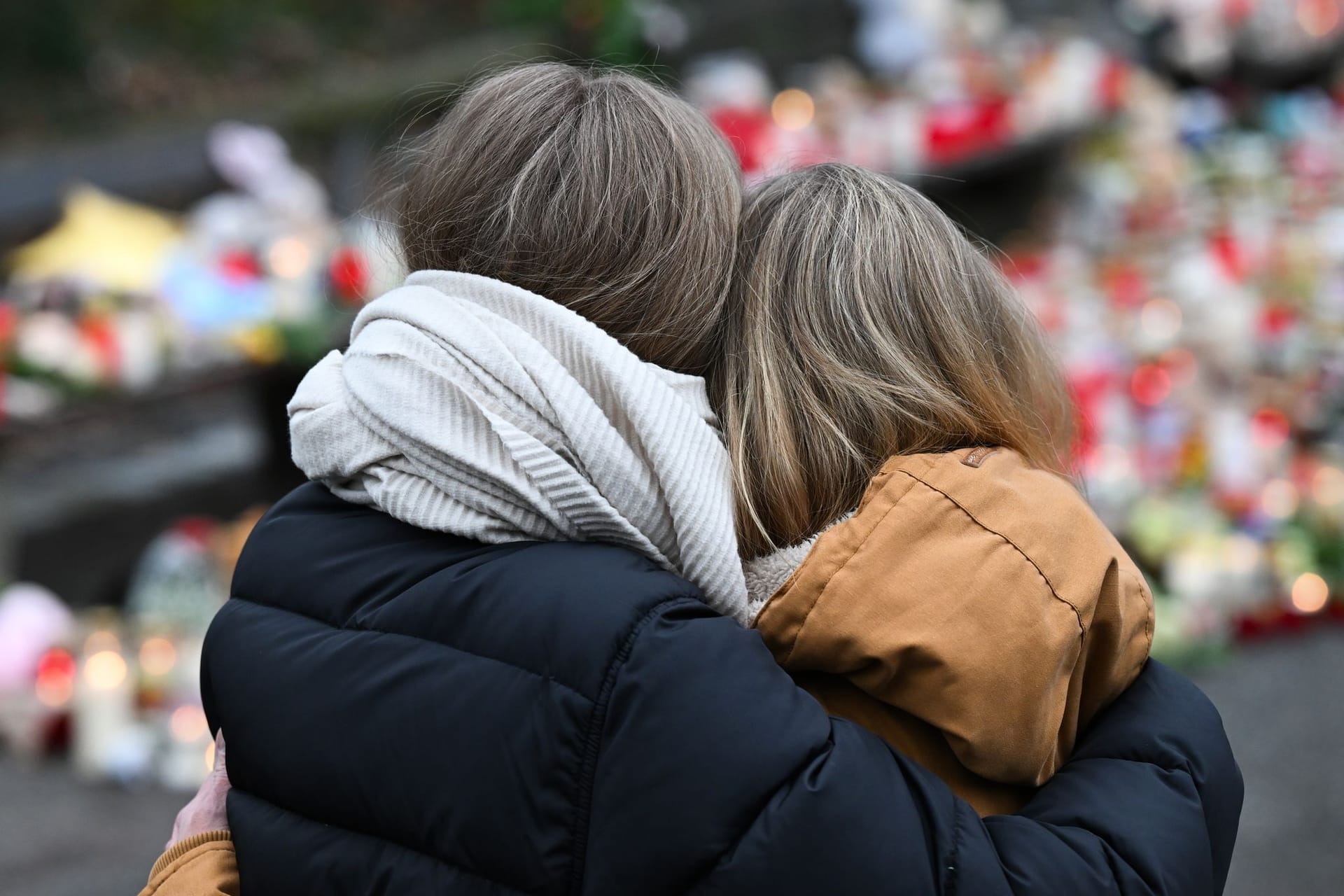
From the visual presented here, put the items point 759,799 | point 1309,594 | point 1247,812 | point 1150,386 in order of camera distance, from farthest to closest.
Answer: point 1150,386, point 1309,594, point 1247,812, point 759,799

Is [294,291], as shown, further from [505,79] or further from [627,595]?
[627,595]

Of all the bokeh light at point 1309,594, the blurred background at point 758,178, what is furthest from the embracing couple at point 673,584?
the bokeh light at point 1309,594

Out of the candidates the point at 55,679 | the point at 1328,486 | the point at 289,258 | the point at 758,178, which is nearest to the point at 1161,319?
the point at 1328,486

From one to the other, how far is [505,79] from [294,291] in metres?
3.47

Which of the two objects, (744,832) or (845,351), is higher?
(845,351)

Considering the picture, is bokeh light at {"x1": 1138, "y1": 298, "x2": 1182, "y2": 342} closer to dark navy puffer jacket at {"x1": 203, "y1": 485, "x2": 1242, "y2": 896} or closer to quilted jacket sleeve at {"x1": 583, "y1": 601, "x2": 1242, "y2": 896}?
dark navy puffer jacket at {"x1": 203, "y1": 485, "x2": 1242, "y2": 896}

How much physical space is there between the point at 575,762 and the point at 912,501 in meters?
0.38

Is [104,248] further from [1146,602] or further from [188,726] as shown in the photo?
[1146,602]

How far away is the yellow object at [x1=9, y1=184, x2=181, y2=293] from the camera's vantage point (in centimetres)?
465

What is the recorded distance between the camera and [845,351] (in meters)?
1.33

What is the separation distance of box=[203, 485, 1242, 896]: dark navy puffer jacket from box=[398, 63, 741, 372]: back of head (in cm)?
26

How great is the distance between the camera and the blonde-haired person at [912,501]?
3.84 ft

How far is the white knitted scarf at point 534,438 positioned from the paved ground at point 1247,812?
7.22ft

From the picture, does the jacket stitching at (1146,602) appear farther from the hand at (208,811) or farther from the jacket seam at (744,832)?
the hand at (208,811)
